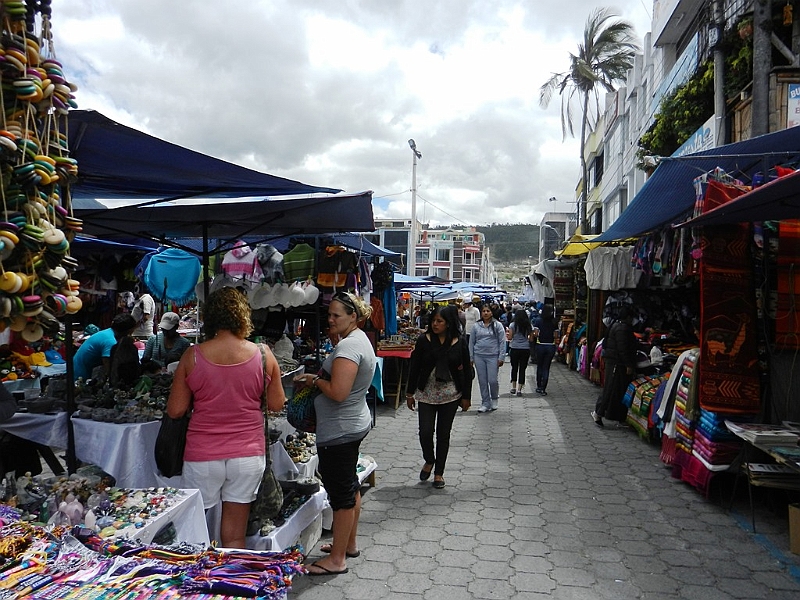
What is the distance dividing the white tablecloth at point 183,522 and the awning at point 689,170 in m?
4.36

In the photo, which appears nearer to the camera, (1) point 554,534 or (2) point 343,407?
(2) point 343,407

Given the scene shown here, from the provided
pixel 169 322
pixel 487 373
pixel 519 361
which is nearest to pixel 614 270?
pixel 519 361

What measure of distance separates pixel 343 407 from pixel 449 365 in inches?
76.4

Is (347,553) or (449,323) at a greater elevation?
(449,323)

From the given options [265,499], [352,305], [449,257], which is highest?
[449,257]

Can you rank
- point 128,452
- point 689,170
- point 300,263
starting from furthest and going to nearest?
point 300,263, point 689,170, point 128,452

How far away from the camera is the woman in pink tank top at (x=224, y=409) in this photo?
3006mm

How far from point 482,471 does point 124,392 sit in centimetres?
345

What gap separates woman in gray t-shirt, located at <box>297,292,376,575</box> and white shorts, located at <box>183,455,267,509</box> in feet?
1.53

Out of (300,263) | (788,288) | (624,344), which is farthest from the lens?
(624,344)

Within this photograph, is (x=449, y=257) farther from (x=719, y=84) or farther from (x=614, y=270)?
(x=719, y=84)

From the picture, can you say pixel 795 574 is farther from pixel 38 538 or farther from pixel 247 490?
pixel 38 538

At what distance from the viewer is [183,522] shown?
114 inches

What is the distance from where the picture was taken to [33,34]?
1.54 m
